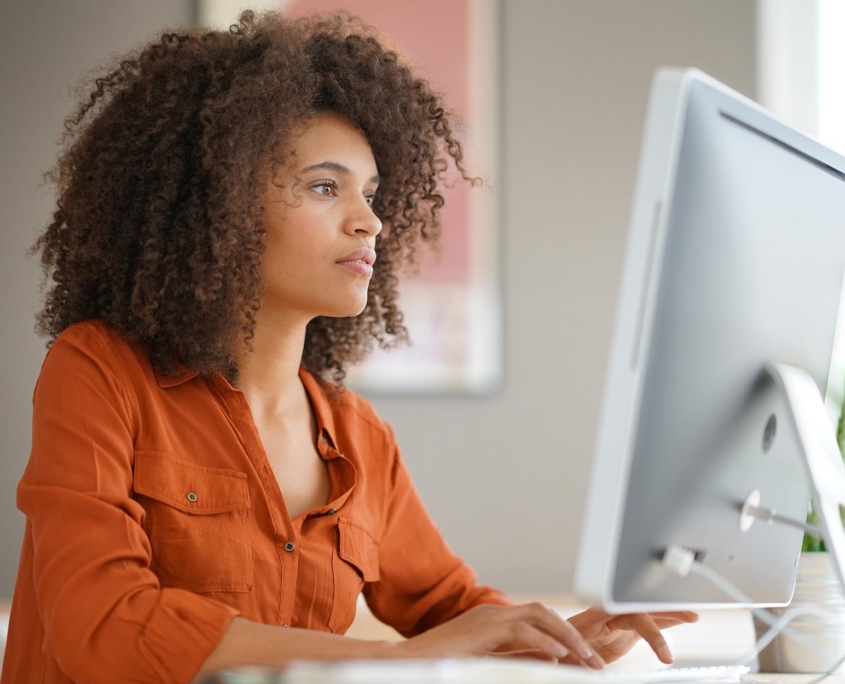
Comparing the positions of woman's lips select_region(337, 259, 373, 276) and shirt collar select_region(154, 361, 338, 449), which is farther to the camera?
woman's lips select_region(337, 259, 373, 276)

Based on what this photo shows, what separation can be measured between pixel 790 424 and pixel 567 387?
1.92 meters

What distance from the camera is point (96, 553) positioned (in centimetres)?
93

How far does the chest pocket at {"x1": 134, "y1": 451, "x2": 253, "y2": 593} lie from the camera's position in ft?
3.72

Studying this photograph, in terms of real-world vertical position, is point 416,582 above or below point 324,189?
below

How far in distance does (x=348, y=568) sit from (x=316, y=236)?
47cm

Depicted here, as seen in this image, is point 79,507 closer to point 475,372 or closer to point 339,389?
point 339,389

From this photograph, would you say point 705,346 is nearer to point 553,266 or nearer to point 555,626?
point 555,626

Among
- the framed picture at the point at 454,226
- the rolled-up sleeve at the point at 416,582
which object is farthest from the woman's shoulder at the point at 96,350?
the framed picture at the point at 454,226

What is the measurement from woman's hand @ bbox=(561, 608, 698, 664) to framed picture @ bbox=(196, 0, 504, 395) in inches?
63.3

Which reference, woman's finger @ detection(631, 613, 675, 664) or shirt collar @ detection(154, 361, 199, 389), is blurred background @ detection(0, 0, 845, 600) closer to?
shirt collar @ detection(154, 361, 199, 389)

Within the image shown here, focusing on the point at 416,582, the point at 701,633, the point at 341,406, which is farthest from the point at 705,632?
the point at 341,406

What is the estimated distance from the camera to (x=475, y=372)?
272 cm

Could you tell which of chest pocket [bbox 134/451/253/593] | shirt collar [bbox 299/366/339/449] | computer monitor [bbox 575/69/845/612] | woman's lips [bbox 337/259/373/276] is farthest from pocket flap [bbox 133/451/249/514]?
computer monitor [bbox 575/69/845/612]

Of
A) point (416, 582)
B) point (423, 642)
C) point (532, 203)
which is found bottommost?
point (416, 582)
